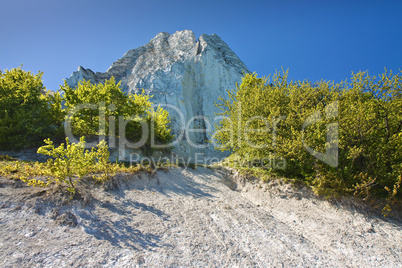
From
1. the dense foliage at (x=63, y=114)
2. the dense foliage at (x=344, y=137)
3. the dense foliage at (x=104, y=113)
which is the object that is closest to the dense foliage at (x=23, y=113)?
the dense foliage at (x=63, y=114)

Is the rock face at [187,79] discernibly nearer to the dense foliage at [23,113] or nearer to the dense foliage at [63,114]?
the dense foliage at [63,114]

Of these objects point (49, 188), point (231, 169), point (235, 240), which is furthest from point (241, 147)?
point (49, 188)

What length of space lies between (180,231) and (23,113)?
15.5 metres

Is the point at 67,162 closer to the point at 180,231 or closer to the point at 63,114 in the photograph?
the point at 180,231

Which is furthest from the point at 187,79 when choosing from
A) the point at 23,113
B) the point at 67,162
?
the point at 67,162

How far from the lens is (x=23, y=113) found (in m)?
14.2

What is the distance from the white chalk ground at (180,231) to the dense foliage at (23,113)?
9.91 m

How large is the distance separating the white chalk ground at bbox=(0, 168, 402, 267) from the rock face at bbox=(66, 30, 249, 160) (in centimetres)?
2213

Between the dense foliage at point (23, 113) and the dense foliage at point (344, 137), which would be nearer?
the dense foliage at point (344, 137)

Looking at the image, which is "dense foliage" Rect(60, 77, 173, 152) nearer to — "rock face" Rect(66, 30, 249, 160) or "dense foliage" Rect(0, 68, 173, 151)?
"dense foliage" Rect(0, 68, 173, 151)

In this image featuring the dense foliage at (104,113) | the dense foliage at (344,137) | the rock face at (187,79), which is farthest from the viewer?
the rock face at (187,79)

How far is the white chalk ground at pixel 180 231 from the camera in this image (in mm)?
4660

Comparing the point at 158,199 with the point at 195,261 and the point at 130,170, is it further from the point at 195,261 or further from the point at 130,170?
the point at 195,261

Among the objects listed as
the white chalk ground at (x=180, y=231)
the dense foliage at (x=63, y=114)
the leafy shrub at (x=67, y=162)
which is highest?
the dense foliage at (x=63, y=114)
